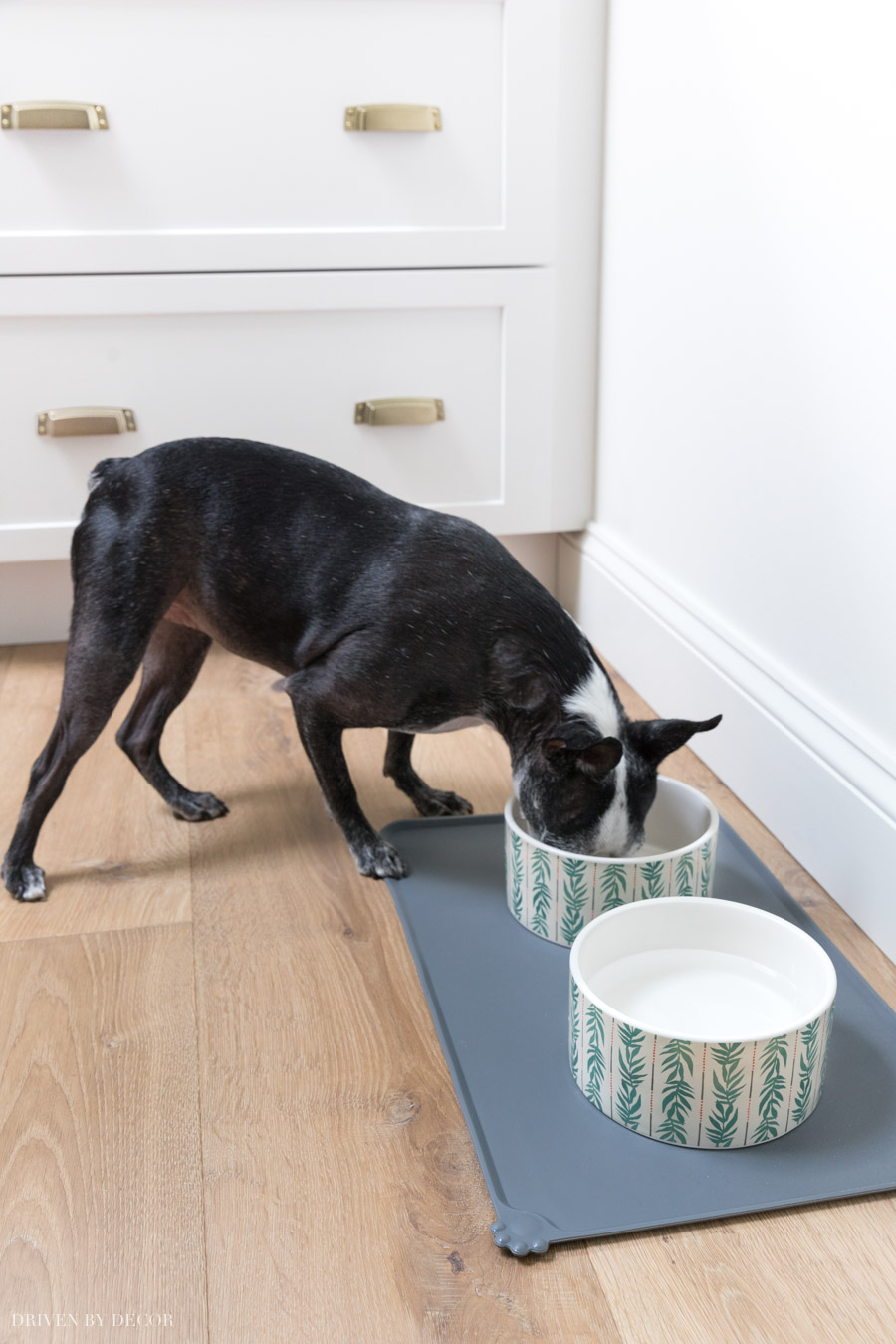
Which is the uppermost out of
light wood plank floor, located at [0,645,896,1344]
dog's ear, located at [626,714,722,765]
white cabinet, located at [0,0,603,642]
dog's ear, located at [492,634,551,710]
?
white cabinet, located at [0,0,603,642]

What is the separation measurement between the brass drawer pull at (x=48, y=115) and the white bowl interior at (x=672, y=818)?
1295mm

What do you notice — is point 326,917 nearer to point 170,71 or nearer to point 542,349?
point 542,349

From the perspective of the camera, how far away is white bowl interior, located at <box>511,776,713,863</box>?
1.38 m

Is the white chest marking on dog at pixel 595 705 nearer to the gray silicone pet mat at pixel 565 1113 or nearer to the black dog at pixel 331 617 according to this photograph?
the black dog at pixel 331 617

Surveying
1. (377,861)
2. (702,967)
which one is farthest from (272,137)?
(702,967)

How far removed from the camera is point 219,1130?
1.02 metres

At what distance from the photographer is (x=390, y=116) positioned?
190 cm

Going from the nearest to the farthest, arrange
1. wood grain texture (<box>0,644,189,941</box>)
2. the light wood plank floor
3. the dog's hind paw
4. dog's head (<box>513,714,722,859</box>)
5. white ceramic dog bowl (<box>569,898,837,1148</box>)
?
the light wood plank floor, white ceramic dog bowl (<box>569,898,837,1148</box>), dog's head (<box>513,714,722,859</box>), wood grain texture (<box>0,644,189,941</box>), the dog's hind paw

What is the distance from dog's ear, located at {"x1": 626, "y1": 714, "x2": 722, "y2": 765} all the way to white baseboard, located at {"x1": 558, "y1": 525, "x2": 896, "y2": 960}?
0.67 ft

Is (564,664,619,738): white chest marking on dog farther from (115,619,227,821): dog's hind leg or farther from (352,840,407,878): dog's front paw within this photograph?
(115,619,227,821): dog's hind leg

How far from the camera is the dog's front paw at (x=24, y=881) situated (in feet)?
4.57

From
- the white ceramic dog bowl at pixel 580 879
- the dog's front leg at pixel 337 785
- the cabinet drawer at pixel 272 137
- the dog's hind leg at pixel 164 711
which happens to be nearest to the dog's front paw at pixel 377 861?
the dog's front leg at pixel 337 785

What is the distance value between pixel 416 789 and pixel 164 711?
365mm

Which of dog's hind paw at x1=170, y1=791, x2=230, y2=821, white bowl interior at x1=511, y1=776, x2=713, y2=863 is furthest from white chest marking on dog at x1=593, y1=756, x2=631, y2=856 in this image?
dog's hind paw at x1=170, y1=791, x2=230, y2=821
